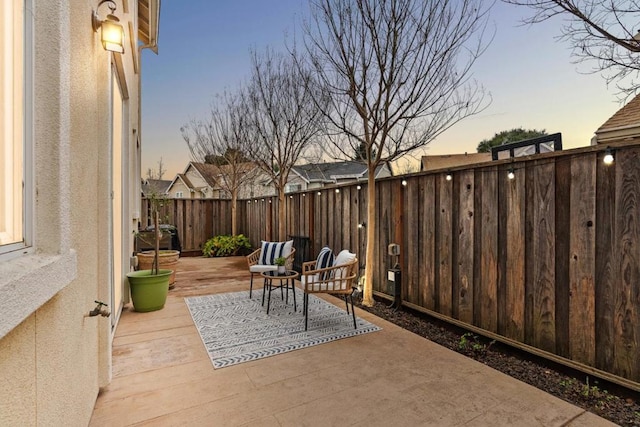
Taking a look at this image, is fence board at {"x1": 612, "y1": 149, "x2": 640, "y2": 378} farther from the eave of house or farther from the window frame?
the eave of house

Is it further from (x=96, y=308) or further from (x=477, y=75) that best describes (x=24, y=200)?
(x=477, y=75)

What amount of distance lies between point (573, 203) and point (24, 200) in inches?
135

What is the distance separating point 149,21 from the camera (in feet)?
19.0

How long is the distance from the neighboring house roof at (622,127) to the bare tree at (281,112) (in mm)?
4698

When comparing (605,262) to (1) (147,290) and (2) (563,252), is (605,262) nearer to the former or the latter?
(2) (563,252)

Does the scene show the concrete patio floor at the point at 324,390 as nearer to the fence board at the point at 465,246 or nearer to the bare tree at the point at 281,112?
the fence board at the point at 465,246

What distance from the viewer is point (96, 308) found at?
75.7 inches

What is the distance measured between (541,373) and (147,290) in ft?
14.4

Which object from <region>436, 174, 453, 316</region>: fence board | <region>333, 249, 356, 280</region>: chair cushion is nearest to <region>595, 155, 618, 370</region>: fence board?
<region>436, 174, 453, 316</region>: fence board

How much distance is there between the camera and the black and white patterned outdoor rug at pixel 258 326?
297 centimetres

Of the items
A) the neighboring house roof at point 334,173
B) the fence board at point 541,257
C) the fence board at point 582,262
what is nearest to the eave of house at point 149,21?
the fence board at point 541,257

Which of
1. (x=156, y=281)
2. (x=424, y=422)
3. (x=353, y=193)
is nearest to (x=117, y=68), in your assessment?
(x=156, y=281)

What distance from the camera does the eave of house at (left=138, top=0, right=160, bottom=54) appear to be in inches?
213

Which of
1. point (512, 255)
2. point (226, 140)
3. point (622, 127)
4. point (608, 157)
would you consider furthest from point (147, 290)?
point (622, 127)
